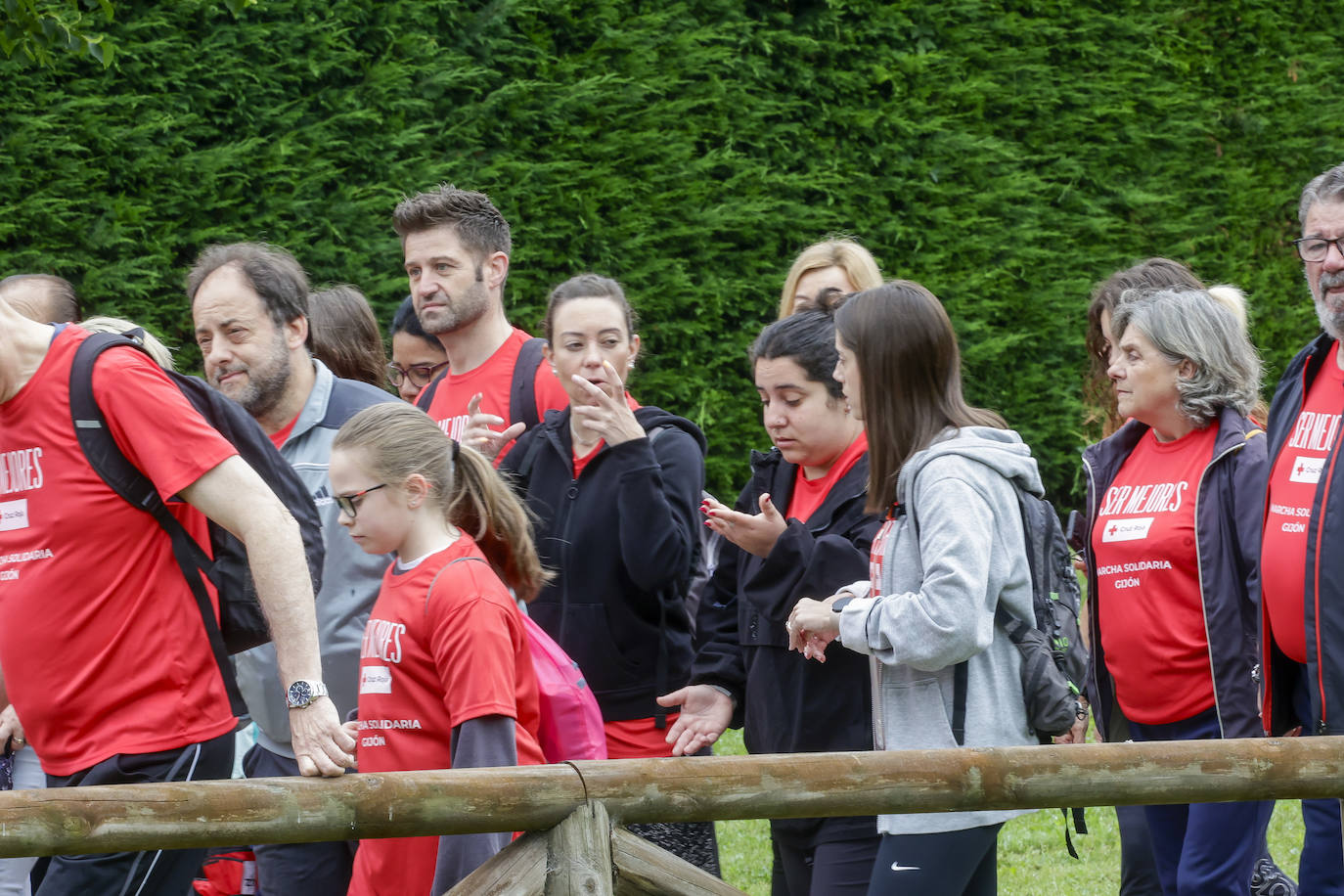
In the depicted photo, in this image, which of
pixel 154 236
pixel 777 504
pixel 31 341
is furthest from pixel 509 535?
pixel 154 236

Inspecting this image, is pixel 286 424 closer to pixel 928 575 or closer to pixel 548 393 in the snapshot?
pixel 548 393

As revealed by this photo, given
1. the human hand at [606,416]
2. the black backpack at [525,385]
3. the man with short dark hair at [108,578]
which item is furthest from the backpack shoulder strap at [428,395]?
the man with short dark hair at [108,578]

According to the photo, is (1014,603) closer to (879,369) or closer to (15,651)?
(879,369)

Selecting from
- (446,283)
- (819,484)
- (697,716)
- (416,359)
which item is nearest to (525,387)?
(446,283)

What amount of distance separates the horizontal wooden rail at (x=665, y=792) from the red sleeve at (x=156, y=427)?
0.59m

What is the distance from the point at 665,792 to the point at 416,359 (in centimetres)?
322

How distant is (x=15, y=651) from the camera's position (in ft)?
9.01

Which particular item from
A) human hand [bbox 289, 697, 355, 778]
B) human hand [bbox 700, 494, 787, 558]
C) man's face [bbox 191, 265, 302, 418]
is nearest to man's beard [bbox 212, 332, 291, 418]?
man's face [bbox 191, 265, 302, 418]

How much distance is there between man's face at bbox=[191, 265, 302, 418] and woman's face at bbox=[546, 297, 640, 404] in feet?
2.55

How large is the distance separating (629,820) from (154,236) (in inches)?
222

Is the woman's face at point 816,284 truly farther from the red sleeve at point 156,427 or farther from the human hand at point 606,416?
the red sleeve at point 156,427

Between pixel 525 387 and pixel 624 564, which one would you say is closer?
pixel 624 564

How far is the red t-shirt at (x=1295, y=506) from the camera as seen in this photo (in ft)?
11.1

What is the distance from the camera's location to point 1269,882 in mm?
3996
